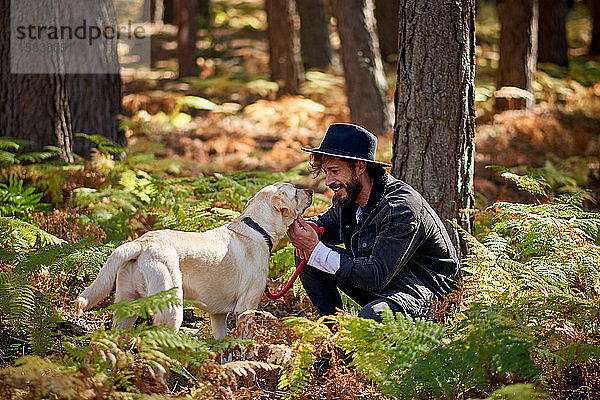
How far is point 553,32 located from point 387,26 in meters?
5.29

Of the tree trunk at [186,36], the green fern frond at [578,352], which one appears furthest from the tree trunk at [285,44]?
the green fern frond at [578,352]

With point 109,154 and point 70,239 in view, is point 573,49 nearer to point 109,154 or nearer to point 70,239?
point 109,154

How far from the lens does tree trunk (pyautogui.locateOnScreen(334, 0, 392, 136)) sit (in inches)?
469

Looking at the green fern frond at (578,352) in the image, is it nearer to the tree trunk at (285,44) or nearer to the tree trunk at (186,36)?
the tree trunk at (285,44)

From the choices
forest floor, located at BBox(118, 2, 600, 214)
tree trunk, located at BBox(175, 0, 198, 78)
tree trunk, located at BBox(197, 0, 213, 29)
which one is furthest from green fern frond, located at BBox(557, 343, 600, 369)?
tree trunk, located at BBox(197, 0, 213, 29)

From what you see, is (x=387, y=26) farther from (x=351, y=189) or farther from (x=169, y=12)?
(x=351, y=189)

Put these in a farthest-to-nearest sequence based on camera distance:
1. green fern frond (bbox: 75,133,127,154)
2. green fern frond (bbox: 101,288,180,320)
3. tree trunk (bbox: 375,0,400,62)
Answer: tree trunk (bbox: 375,0,400,62)
green fern frond (bbox: 75,133,127,154)
green fern frond (bbox: 101,288,180,320)

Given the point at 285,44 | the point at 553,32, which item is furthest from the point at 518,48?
the point at 553,32

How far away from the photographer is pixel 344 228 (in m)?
5.33

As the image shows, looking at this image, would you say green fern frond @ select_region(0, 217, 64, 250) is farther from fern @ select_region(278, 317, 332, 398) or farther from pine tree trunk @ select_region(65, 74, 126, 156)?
pine tree trunk @ select_region(65, 74, 126, 156)

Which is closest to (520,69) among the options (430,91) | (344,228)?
(430,91)

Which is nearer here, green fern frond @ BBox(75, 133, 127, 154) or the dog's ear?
the dog's ear

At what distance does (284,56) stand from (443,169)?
10.8m

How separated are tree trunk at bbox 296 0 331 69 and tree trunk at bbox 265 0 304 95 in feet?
8.42
